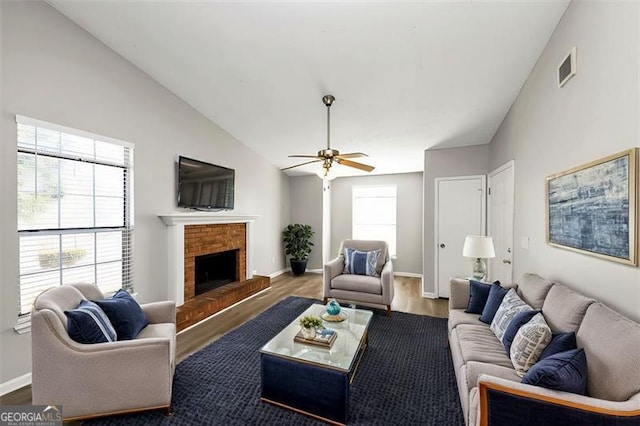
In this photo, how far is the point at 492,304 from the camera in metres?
2.35

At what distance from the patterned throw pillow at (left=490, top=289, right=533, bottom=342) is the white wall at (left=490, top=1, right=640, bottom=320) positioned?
1.30 feet

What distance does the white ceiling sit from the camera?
7.20ft

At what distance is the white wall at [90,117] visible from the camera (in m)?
2.13

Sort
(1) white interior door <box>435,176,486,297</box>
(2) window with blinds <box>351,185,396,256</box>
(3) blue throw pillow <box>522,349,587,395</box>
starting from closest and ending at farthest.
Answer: (3) blue throw pillow <box>522,349,587,395</box>, (1) white interior door <box>435,176,486,297</box>, (2) window with blinds <box>351,185,396,256</box>

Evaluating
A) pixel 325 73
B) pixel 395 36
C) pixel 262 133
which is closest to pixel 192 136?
pixel 262 133

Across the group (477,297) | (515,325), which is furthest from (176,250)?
(515,325)

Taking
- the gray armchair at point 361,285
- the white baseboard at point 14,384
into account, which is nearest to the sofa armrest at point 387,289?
the gray armchair at point 361,285

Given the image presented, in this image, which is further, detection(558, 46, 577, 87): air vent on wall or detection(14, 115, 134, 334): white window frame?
detection(14, 115, 134, 334): white window frame

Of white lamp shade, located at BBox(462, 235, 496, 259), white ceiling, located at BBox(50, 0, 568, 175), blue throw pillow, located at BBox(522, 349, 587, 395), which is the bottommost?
blue throw pillow, located at BBox(522, 349, 587, 395)

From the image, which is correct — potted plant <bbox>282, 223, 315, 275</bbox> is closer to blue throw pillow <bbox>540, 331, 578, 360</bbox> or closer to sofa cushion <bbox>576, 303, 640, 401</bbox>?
blue throw pillow <bbox>540, 331, 578, 360</bbox>

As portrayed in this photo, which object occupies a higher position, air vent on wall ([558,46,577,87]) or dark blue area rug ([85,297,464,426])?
air vent on wall ([558,46,577,87])

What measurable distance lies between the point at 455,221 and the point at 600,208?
9.13ft

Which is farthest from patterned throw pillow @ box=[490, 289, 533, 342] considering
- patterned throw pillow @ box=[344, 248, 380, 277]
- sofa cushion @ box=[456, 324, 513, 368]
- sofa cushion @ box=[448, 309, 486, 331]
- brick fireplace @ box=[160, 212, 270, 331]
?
brick fireplace @ box=[160, 212, 270, 331]

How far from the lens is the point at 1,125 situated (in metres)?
2.08
